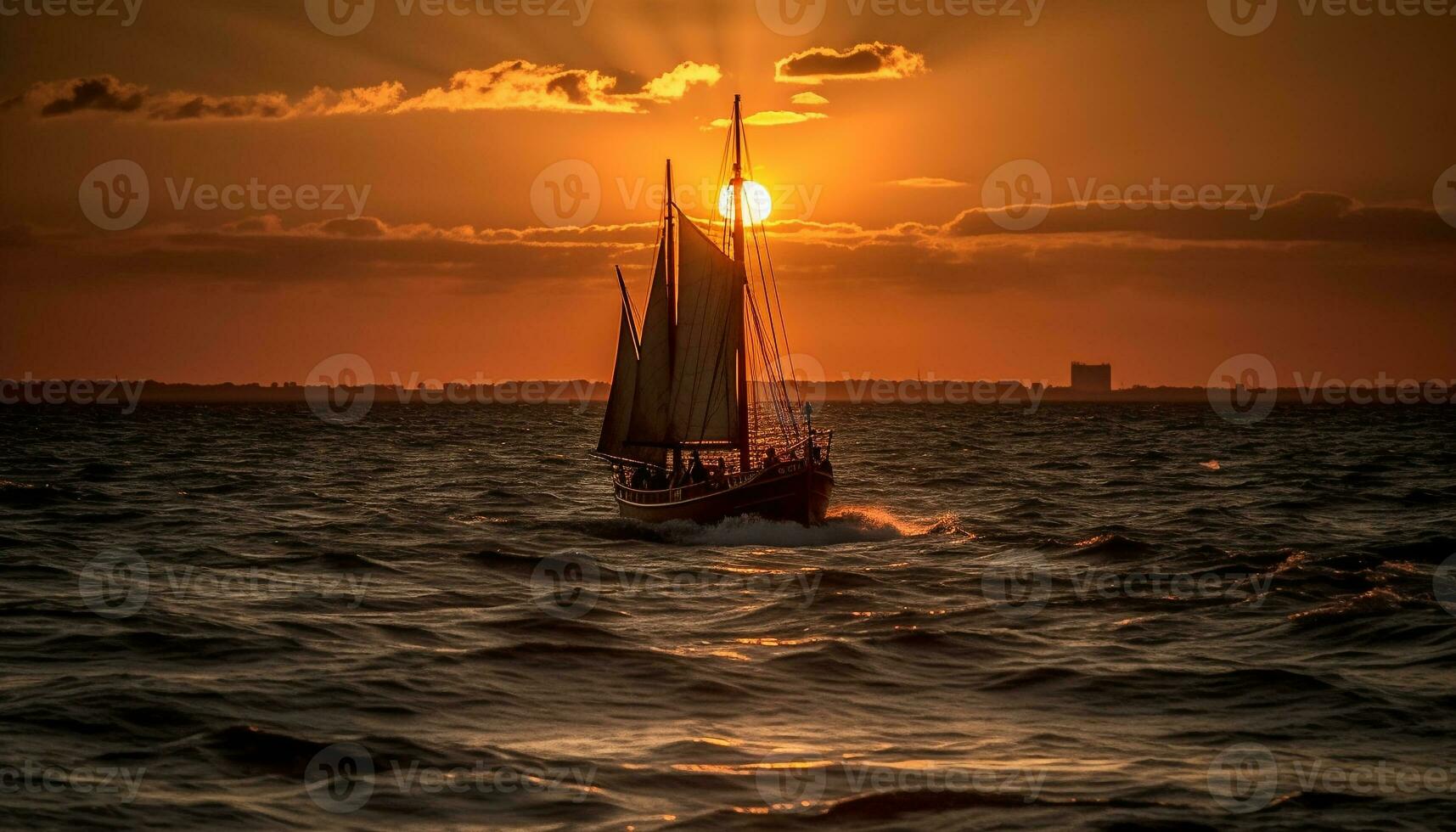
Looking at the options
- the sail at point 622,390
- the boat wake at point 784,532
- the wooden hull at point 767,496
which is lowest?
the boat wake at point 784,532

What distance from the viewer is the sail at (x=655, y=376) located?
2000 inches

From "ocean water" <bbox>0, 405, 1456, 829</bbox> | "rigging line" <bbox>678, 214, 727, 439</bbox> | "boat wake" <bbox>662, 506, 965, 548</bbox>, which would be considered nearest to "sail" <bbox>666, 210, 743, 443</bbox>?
"rigging line" <bbox>678, 214, 727, 439</bbox>

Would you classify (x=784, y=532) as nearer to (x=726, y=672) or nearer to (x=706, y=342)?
(x=706, y=342)

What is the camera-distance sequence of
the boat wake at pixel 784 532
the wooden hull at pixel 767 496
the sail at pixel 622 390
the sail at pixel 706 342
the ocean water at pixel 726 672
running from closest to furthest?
1. the ocean water at pixel 726 672
2. the boat wake at pixel 784 532
3. the wooden hull at pixel 767 496
4. the sail at pixel 706 342
5. the sail at pixel 622 390

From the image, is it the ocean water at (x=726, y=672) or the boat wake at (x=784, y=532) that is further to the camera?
the boat wake at (x=784, y=532)

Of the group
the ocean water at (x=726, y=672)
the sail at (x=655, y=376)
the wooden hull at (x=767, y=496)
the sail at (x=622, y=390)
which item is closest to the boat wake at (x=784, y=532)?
the ocean water at (x=726, y=672)

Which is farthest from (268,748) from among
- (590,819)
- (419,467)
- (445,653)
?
(419,467)

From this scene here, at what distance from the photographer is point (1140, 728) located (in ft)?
63.7

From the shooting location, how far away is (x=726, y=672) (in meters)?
22.8

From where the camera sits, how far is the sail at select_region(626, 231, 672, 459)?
5081cm

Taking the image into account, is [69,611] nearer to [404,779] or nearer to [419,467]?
[404,779]

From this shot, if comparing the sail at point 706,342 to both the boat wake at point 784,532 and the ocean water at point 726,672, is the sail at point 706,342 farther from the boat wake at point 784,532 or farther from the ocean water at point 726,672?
the ocean water at point 726,672

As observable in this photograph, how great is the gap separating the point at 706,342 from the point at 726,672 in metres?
28.3

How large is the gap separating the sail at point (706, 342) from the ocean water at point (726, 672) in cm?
439
